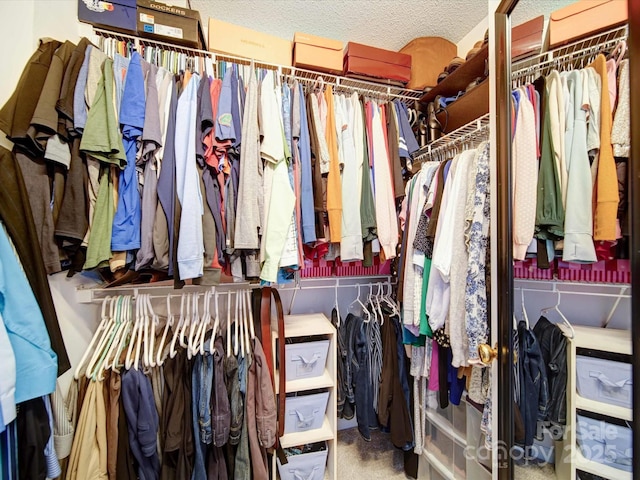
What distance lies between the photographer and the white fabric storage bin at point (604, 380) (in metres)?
0.49

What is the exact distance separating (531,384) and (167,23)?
208cm

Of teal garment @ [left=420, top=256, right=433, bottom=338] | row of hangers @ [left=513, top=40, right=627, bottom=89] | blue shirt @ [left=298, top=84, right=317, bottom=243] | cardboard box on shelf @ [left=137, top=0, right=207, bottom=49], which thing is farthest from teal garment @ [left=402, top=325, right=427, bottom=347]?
cardboard box on shelf @ [left=137, top=0, right=207, bottom=49]

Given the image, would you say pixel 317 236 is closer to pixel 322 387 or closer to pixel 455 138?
pixel 322 387

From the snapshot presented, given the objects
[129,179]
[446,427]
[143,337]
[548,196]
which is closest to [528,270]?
[548,196]

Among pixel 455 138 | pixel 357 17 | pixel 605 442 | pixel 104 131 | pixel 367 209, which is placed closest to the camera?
pixel 605 442

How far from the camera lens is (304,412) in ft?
4.21

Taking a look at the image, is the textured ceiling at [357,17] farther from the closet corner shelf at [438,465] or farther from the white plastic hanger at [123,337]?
the closet corner shelf at [438,465]

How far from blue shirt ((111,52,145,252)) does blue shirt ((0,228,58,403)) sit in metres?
0.29

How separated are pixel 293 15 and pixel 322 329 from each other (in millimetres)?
1897

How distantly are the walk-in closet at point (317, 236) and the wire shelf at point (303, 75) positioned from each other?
2 centimetres

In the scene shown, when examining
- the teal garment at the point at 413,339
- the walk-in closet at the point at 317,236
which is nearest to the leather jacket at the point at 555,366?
the walk-in closet at the point at 317,236

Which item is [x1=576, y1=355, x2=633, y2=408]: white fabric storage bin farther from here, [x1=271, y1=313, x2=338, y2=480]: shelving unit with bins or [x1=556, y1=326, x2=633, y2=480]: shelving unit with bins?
[x1=271, y1=313, x2=338, y2=480]: shelving unit with bins

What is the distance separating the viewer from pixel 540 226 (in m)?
0.74

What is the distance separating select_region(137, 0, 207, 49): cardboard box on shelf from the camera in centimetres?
113
